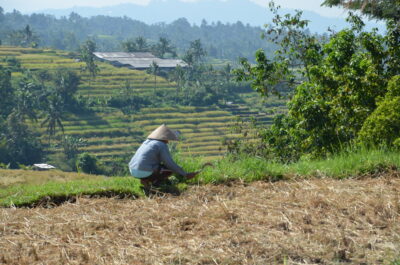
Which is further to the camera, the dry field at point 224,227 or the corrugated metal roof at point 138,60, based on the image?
the corrugated metal roof at point 138,60

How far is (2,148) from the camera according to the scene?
228 feet

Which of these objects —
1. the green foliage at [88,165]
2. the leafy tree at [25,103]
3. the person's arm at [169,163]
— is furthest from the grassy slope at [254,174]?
the leafy tree at [25,103]

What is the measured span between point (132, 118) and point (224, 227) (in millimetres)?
90388

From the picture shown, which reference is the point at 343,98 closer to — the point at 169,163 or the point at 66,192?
the point at 169,163

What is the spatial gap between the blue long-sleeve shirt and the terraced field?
213 ft

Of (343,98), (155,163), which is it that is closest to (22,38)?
(343,98)

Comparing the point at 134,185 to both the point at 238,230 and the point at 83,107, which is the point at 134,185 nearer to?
the point at 238,230

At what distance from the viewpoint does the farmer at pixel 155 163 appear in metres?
7.91

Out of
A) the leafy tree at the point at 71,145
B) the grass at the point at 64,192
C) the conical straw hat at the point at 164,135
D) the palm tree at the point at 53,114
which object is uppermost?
the conical straw hat at the point at 164,135

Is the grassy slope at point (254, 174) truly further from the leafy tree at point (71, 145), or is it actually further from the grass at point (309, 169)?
the leafy tree at point (71, 145)

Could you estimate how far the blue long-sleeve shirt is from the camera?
7.94m

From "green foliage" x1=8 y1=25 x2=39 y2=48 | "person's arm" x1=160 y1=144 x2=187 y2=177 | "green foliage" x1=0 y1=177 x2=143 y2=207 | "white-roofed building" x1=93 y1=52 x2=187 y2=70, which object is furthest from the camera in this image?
"green foliage" x1=8 y1=25 x2=39 y2=48

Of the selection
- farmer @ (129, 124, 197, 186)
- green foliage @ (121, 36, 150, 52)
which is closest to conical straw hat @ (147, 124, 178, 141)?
farmer @ (129, 124, 197, 186)

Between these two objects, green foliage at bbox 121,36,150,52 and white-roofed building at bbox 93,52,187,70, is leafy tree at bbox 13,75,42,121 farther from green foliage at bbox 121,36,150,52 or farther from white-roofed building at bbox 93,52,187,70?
green foliage at bbox 121,36,150,52
